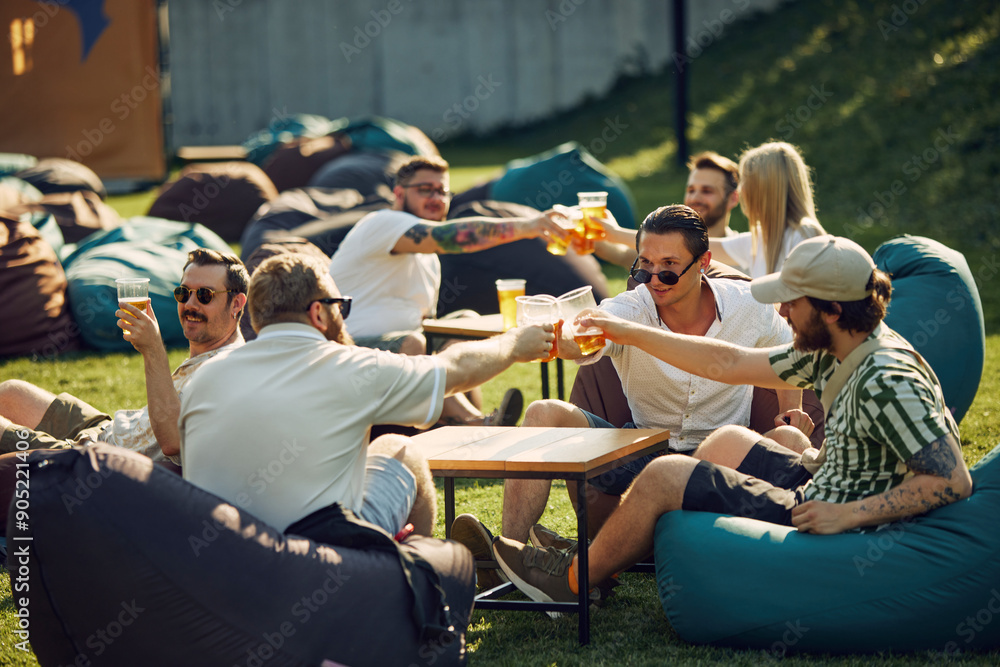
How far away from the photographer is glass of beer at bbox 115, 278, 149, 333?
351cm

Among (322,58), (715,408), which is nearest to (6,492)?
(715,408)

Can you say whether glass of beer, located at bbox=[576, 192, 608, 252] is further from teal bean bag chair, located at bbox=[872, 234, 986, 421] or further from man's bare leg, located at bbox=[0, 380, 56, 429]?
man's bare leg, located at bbox=[0, 380, 56, 429]

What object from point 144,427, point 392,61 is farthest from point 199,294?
point 392,61

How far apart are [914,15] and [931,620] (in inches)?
584

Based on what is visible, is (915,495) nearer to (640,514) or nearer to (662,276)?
(640,514)

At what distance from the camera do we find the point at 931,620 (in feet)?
9.67

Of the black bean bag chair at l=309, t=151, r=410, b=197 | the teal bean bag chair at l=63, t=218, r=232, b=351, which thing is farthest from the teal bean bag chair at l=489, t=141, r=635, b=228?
the teal bean bag chair at l=63, t=218, r=232, b=351

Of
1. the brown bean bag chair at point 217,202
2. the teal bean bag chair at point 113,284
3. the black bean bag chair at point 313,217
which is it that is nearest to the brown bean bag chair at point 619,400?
the black bean bag chair at point 313,217

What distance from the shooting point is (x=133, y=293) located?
11.6 ft

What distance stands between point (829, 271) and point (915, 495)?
675mm

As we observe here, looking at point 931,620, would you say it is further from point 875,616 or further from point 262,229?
point 262,229

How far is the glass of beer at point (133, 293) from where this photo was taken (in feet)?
11.5

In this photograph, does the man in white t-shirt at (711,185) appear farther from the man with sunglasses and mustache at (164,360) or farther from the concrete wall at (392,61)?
the concrete wall at (392,61)

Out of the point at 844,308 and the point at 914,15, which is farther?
the point at 914,15
